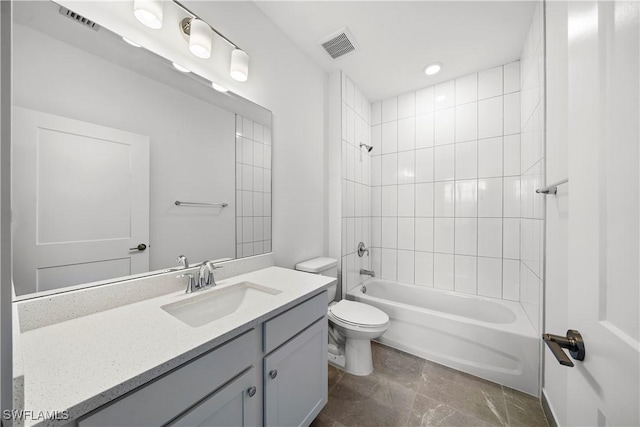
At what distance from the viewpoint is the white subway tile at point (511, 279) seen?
2057 millimetres

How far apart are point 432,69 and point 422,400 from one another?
2706 millimetres

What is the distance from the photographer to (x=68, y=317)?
0.82m

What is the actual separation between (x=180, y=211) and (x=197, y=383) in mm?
776

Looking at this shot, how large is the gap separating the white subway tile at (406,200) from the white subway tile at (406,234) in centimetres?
8

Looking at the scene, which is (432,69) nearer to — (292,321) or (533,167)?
(533,167)

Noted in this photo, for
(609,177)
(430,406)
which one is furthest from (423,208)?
(609,177)

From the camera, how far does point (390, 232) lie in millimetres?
2740

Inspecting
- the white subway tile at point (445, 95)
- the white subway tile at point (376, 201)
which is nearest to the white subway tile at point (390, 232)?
the white subway tile at point (376, 201)

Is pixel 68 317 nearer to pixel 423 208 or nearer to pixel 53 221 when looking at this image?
pixel 53 221

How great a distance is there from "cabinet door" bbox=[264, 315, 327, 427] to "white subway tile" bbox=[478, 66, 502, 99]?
99.0 inches

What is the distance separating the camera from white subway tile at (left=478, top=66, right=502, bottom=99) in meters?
2.14

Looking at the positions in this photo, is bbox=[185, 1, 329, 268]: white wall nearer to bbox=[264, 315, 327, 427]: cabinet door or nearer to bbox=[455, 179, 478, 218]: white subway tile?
bbox=[264, 315, 327, 427]: cabinet door

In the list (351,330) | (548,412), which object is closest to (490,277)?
(548,412)

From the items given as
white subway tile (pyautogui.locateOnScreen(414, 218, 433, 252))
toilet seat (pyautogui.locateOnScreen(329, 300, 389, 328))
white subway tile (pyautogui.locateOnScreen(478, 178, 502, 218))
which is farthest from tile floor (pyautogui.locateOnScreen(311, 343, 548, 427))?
white subway tile (pyautogui.locateOnScreen(478, 178, 502, 218))
